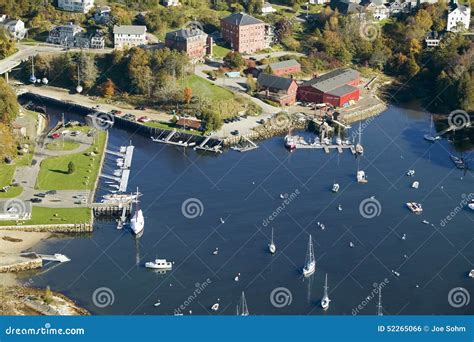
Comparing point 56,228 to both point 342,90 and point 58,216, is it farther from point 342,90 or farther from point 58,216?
point 342,90

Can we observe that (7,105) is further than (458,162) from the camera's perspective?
Yes

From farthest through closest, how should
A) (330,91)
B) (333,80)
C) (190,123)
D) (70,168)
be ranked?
(333,80) → (330,91) → (190,123) → (70,168)

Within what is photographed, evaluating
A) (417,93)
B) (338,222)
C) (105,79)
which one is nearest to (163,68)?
(105,79)

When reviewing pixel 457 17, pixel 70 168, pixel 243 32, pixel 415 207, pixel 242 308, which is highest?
pixel 457 17

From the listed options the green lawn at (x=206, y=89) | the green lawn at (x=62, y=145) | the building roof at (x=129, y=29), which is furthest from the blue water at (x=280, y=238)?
the building roof at (x=129, y=29)

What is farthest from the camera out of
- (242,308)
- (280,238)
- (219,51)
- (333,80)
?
(219,51)

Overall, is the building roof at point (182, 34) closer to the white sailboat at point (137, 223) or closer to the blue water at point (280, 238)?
the blue water at point (280, 238)

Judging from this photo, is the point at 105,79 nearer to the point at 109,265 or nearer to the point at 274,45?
the point at 274,45

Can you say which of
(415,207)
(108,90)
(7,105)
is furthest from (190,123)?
(415,207)
